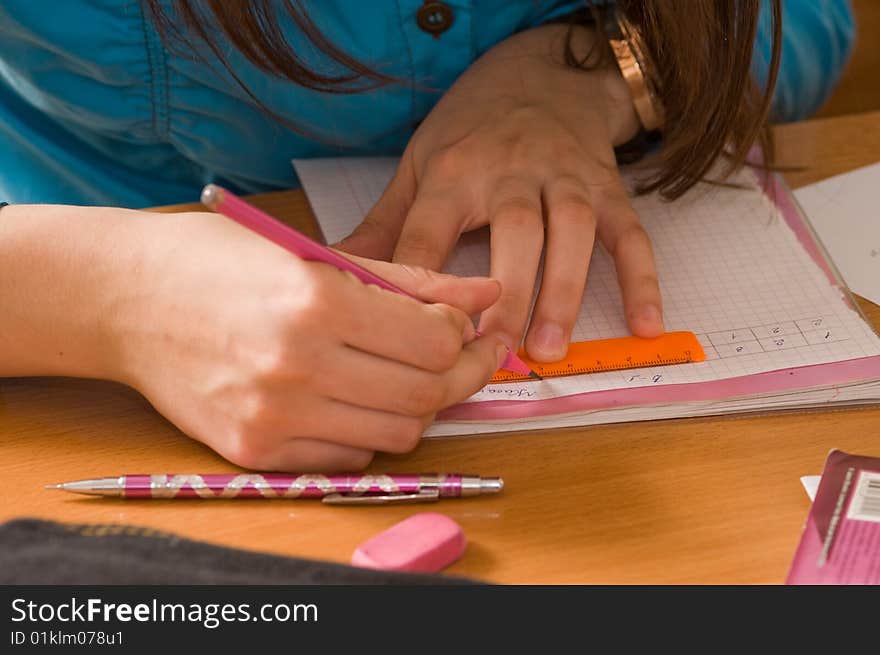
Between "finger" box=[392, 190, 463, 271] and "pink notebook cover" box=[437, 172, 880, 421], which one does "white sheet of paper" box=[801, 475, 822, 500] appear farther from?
"finger" box=[392, 190, 463, 271]

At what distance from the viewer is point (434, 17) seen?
97cm

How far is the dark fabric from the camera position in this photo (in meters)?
0.56

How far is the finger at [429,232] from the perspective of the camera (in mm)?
831

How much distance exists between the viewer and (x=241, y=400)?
661mm

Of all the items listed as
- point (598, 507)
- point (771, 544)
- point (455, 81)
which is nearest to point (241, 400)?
point (598, 507)

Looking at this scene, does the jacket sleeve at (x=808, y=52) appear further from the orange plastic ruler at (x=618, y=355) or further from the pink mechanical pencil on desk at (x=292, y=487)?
the pink mechanical pencil on desk at (x=292, y=487)

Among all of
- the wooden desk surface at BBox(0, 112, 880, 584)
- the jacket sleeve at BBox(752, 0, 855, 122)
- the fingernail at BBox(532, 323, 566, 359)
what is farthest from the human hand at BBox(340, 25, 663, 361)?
the jacket sleeve at BBox(752, 0, 855, 122)

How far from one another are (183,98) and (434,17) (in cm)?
25

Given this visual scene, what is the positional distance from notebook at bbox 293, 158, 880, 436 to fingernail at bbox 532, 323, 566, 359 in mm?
23

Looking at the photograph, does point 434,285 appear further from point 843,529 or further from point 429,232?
point 843,529

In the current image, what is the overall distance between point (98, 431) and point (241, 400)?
138 millimetres

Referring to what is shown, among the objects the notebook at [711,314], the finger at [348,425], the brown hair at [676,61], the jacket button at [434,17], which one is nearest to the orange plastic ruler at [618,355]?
the notebook at [711,314]

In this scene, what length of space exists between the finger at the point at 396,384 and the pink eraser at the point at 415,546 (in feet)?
0.26
